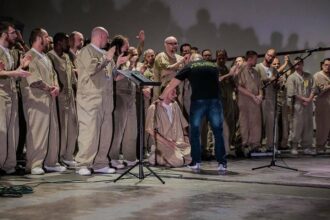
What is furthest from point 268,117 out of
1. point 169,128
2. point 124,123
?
point 124,123

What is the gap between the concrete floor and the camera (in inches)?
155

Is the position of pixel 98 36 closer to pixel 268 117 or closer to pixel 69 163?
pixel 69 163

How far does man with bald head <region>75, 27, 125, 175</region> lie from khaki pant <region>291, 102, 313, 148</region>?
4.44m

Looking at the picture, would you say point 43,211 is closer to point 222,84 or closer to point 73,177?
point 73,177

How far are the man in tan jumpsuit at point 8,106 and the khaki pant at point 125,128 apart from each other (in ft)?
4.60

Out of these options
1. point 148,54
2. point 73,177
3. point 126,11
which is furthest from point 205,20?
point 73,177

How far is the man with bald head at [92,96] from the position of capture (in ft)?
20.6

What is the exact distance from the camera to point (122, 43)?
262 inches

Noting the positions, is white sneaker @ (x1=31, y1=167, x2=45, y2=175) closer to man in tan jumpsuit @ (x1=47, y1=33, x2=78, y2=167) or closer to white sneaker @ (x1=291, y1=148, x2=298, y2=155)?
man in tan jumpsuit @ (x1=47, y1=33, x2=78, y2=167)

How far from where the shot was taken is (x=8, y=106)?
20.4 feet

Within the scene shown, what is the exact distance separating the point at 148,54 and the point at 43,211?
517 cm

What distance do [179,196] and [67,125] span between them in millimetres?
2878

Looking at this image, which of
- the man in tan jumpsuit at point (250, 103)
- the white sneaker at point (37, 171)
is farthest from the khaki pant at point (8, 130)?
the man in tan jumpsuit at point (250, 103)

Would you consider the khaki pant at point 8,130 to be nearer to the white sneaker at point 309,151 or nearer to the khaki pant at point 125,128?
the khaki pant at point 125,128
